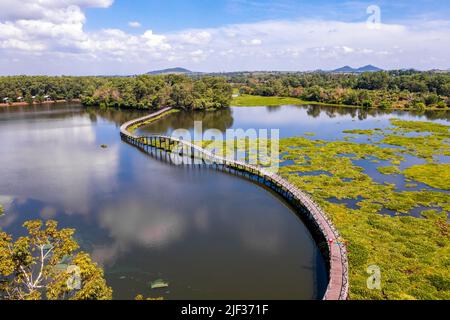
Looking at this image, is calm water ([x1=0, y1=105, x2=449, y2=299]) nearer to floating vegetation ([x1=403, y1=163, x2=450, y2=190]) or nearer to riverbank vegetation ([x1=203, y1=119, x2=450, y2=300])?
riverbank vegetation ([x1=203, y1=119, x2=450, y2=300])

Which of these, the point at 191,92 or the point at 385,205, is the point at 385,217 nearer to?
the point at 385,205

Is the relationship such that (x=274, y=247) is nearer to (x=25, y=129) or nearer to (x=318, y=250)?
(x=318, y=250)

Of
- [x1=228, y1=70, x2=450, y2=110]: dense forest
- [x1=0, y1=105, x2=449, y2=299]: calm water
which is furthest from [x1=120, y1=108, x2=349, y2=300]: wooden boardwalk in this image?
[x1=228, y1=70, x2=450, y2=110]: dense forest

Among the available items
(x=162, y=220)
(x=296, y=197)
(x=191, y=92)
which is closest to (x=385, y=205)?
(x=296, y=197)

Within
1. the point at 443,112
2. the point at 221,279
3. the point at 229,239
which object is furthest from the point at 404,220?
the point at 443,112

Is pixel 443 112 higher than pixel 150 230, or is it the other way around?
pixel 443 112
